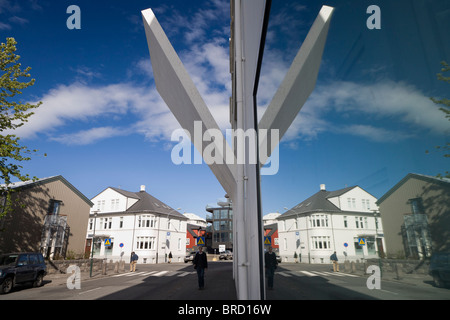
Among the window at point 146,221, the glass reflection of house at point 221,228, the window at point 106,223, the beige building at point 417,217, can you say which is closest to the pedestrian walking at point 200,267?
the beige building at point 417,217

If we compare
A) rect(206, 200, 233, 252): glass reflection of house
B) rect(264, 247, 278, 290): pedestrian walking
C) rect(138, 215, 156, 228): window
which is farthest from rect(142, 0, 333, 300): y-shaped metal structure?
rect(206, 200, 233, 252): glass reflection of house

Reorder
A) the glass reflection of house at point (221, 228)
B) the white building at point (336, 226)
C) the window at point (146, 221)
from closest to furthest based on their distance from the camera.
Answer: the white building at point (336, 226)
the window at point (146, 221)
the glass reflection of house at point (221, 228)

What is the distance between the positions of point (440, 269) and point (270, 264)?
216cm

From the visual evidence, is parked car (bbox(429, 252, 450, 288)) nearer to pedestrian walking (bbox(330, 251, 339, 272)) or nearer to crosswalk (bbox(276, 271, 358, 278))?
crosswalk (bbox(276, 271, 358, 278))

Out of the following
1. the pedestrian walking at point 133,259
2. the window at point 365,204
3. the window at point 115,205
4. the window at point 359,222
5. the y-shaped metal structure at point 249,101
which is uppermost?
the window at point 115,205

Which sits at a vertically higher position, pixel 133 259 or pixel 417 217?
pixel 417 217

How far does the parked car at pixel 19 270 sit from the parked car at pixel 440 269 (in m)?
16.0

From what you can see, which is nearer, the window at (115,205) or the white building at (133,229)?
the white building at (133,229)

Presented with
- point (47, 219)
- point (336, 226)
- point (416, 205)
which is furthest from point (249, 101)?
point (47, 219)

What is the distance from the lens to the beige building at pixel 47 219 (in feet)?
75.6

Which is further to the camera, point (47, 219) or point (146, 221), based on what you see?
point (146, 221)

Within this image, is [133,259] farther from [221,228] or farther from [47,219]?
[221,228]

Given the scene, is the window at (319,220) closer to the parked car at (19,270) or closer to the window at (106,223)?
the parked car at (19,270)

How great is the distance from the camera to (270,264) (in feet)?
8.58
